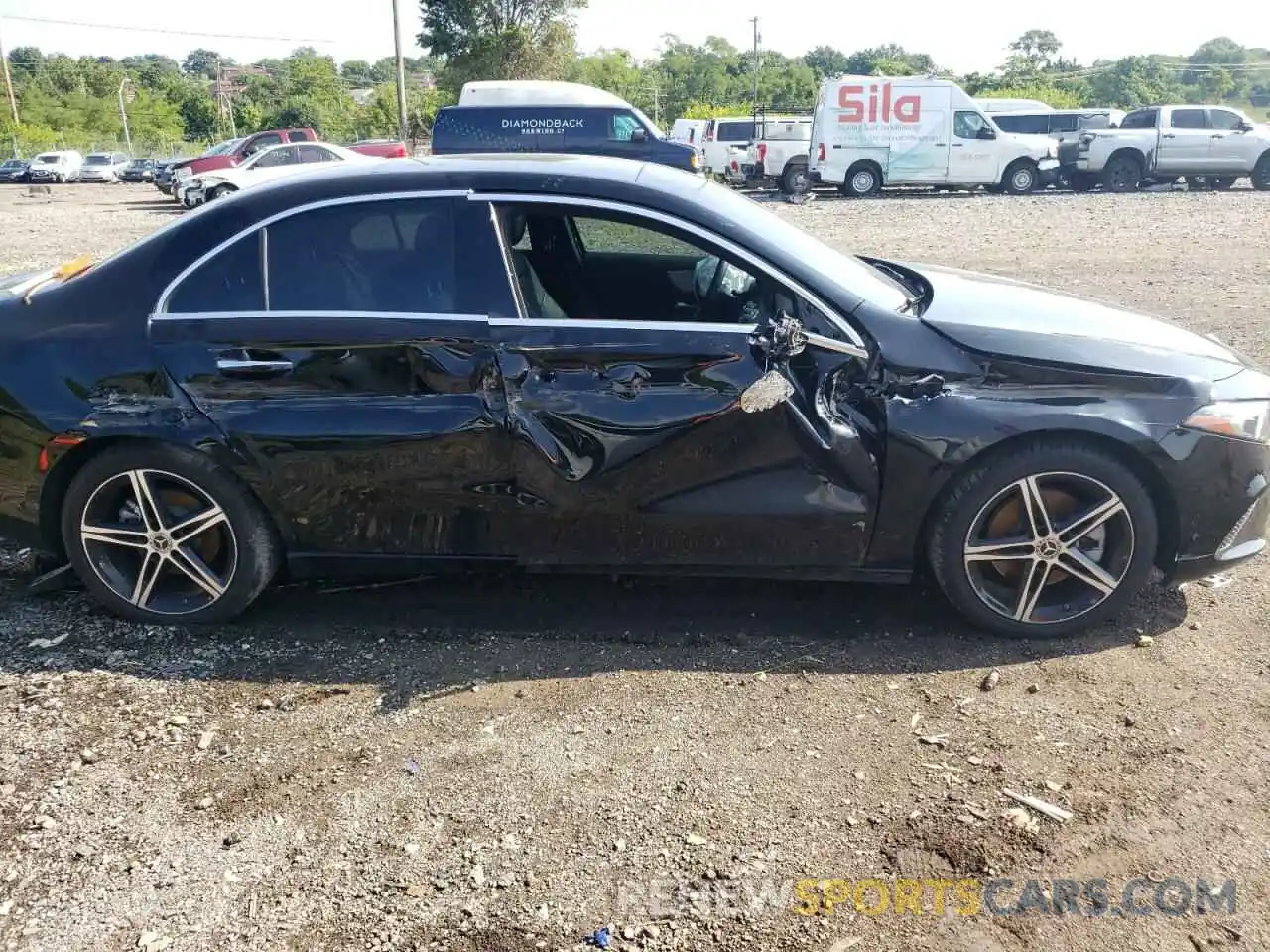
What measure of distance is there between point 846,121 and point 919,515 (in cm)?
2177

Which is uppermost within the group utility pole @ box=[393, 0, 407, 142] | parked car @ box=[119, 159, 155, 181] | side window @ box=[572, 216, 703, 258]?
utility pole @ box=[393, 0, 407, 142]

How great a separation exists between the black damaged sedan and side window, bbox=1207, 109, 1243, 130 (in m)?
24.0

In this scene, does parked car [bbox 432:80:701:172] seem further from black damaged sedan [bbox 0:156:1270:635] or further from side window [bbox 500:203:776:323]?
black damaged sedan [bbox 0:156:1270:635]

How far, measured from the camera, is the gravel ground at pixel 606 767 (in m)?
2.55

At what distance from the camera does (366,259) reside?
145 inches

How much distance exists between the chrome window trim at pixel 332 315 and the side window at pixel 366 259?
0.02 metres

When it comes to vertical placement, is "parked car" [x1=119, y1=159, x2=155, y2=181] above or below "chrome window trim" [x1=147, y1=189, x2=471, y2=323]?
above

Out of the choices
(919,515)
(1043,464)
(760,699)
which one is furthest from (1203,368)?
(760,699)

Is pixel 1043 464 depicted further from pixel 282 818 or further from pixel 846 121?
pixel 846 121

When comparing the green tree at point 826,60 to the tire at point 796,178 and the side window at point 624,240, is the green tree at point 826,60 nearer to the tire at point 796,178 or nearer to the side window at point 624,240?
the tire at point 796,178

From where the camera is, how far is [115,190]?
125 ft

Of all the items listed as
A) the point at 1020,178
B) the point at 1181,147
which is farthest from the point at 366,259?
the point at 1181,147

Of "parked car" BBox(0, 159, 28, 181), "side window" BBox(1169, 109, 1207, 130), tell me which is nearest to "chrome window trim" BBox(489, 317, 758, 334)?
"side window" BBox(1169, 109, 1207, 130)

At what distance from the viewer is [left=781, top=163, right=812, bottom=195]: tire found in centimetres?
2545
